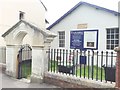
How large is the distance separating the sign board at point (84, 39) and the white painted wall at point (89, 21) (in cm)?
37

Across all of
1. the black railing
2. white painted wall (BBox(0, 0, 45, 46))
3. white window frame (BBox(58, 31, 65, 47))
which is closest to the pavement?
the black railing

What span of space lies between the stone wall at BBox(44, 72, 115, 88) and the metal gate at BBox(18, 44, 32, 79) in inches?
86.3

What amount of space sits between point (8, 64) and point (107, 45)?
703cm

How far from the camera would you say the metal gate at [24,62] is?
34.2 feet

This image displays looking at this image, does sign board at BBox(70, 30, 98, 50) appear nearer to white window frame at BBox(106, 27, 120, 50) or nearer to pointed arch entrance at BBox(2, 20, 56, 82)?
white window frame at BBox(106, 27, 120, 50)

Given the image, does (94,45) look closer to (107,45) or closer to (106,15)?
(107,45)

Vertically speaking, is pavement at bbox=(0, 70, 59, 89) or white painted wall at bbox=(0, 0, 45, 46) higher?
white painted wall at bbox=(0, 0, 45, 46)

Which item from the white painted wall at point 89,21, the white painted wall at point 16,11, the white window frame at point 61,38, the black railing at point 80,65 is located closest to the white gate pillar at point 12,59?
the black railing at point 80,65

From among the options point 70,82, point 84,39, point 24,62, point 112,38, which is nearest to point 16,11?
point 84,39

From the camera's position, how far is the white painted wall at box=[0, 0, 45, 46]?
711 inches

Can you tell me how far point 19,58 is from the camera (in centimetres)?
1048

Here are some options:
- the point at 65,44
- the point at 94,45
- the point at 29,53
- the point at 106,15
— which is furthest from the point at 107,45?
the point at 29,53

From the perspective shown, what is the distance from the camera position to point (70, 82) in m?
7.60

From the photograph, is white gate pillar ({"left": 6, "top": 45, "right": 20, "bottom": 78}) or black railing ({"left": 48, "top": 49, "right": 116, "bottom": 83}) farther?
white gate pillar ({"left": 6, "top": 45, "right": 20, "bottom": 78})
